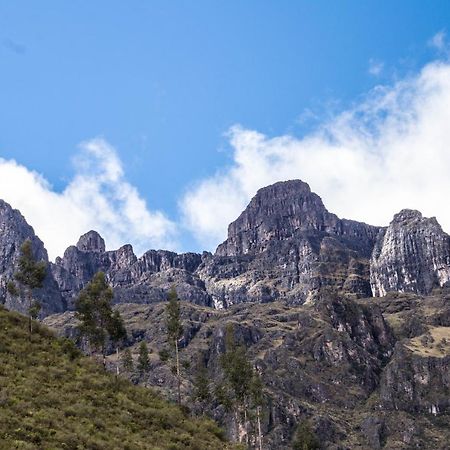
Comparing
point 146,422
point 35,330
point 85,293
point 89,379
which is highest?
point 85,293

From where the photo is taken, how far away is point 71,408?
4259cm

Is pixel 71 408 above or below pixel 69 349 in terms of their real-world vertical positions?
below

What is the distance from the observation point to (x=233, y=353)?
342ft

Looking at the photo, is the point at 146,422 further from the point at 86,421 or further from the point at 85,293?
the point at 85,293

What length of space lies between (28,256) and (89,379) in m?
34.3

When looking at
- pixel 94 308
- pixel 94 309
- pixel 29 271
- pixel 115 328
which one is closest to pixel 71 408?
pixel 29 271

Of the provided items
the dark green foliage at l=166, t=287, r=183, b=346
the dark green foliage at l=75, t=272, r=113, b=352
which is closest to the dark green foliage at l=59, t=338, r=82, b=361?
the dark green foliage at l=75, t=272, r=113, b=352

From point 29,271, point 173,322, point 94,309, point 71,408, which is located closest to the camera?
point 71,408

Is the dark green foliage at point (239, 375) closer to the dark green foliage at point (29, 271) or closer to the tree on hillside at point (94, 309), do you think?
the tree on hillside at point (94, 309)

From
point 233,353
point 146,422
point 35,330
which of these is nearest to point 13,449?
point 146,422

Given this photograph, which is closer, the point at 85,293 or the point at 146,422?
the point at 146,422

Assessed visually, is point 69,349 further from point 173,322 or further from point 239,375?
point 239,375

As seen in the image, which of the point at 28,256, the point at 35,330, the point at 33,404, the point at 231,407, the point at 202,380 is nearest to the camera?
the point at 33,404

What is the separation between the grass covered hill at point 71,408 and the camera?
36.7 m
